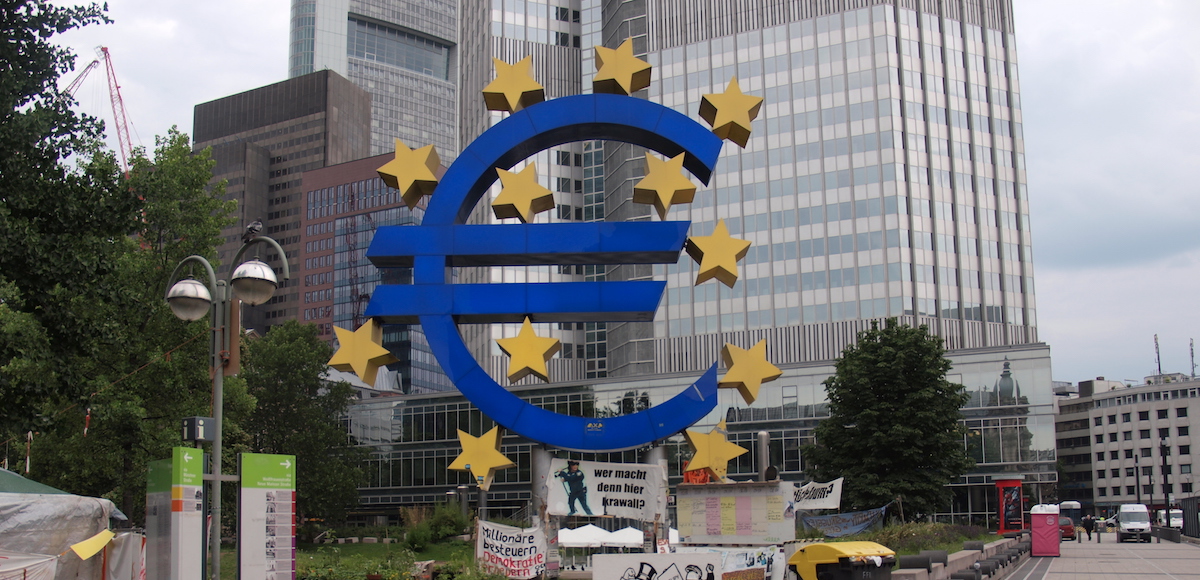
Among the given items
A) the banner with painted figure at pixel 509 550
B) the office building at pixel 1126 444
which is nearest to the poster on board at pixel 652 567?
the banner with painted figure at pixel 509 550

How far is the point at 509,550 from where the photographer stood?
19609mm

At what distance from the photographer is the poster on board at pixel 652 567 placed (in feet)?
51.6

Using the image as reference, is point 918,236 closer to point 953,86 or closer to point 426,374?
point 953,86

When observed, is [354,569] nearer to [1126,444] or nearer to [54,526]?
[54,526]

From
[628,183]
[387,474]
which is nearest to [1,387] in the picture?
[387,474]

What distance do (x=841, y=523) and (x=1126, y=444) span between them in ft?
344

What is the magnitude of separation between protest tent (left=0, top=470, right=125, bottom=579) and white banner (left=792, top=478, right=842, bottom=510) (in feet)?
53.4

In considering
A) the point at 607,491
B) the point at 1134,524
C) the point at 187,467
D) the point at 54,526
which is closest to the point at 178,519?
the point at 187,467

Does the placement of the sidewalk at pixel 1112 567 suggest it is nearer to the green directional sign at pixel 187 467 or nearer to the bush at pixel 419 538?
the bush at pixel 419 538

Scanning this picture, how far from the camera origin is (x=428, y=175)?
848 inches

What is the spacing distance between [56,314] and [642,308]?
1177 centimetres

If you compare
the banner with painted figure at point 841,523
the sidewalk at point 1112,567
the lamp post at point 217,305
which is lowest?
the sidewalk at point 1112,567

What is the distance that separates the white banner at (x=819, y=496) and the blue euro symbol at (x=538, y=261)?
23.9 ft

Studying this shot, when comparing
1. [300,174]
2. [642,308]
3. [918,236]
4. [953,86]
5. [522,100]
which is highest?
[300,174]
